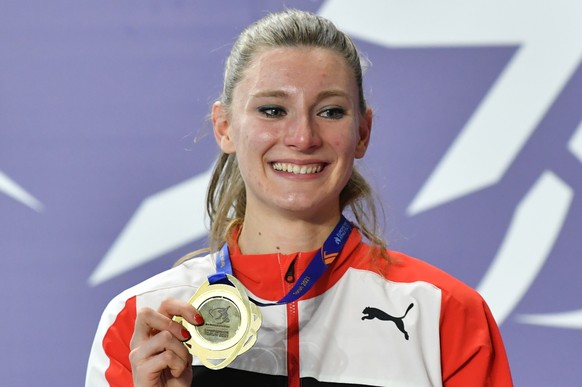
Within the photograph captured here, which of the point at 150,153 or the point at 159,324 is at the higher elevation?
the point at 150,153

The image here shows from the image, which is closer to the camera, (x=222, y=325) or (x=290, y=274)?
(x=222, y=325)

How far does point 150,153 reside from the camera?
2818mm

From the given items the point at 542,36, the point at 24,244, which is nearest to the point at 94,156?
the point at 24,244

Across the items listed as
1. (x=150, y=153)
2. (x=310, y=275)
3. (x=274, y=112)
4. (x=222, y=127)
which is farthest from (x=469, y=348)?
(x=150, y=153)

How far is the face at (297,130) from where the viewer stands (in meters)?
1.89

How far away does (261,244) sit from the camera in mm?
2018

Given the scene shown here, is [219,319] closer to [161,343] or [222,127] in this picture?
[161,343]

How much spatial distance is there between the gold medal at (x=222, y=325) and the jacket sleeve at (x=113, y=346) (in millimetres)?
291

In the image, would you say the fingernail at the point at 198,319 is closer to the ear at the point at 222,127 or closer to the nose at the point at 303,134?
the nose at the point at 303,134

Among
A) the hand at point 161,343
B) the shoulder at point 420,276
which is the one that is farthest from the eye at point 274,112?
the hand at point 161,343

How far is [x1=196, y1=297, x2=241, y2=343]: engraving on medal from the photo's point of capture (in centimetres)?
168

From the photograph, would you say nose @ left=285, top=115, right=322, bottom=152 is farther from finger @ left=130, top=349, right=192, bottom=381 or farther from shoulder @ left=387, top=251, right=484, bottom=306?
finger @ left=130, top=349, right=192, bottom=381

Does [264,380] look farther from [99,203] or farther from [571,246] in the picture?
[571,246]

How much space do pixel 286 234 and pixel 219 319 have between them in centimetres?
34
